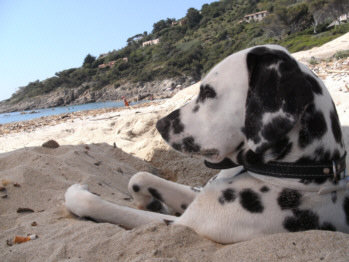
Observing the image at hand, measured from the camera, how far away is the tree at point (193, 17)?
114 metres

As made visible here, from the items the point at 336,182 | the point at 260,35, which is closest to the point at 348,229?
the point at 336,182

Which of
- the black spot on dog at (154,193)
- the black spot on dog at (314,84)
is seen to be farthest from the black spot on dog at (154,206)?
the black spot on dog at (314,84)

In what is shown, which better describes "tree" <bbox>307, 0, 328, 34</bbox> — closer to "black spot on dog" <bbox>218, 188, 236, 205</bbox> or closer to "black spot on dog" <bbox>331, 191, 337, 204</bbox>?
"black spot on dog" <bbox>331, 191, 337, 204</bbox>

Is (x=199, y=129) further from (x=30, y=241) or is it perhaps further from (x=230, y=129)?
(x=30, y=241)

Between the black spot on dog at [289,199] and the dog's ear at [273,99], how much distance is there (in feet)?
1.07

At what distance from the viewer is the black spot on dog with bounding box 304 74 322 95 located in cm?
198

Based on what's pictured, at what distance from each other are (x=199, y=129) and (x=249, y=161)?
422 mm

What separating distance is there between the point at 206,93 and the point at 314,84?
2.36 feet

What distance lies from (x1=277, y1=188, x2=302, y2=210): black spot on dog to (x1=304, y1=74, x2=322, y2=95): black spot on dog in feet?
2.10

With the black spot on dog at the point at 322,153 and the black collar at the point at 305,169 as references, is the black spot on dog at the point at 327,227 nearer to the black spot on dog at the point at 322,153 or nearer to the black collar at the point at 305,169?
the black collar at the point at 305,169

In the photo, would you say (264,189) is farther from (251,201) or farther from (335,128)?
(335,128)

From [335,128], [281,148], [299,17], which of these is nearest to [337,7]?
[299,17]

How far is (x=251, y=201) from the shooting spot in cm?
206

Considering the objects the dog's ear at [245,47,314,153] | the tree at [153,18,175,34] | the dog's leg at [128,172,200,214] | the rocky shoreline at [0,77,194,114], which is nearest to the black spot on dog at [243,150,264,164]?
the dog's ear at [245,47,314,153]
